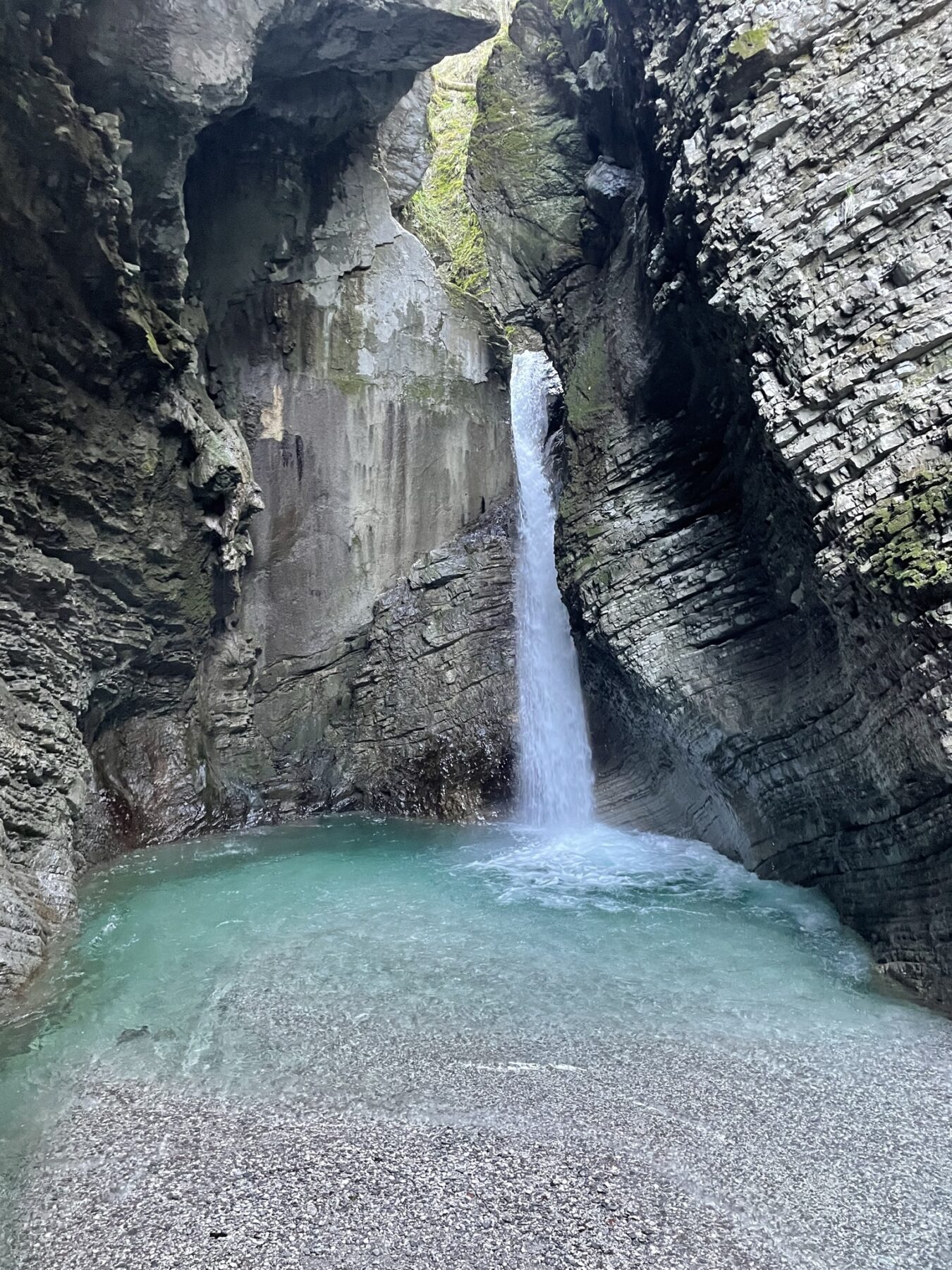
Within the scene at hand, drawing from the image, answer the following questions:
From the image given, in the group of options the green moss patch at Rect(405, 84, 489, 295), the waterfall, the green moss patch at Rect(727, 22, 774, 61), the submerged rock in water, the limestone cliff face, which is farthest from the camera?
the green moss patch at Rect(405, 84, 489, 295)

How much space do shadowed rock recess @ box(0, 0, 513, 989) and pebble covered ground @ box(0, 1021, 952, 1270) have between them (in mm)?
3071

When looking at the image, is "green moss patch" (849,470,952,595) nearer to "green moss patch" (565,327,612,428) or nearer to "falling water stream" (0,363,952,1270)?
"falling water stream" (0,363,952,1270)

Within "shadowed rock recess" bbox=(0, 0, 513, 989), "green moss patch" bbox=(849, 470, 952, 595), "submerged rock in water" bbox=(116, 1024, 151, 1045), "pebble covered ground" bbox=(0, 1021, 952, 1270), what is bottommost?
"pebble covered ground" bbox=(0, 1021, 952, 1270)

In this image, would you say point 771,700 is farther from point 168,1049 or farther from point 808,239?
point 168,1049

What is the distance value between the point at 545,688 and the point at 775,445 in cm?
787

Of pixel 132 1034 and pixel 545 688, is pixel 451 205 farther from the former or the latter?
pixel 132 1034

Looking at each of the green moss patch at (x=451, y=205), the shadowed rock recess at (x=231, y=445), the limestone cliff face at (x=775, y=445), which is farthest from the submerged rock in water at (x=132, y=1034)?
the green moss patch at (x=451, y=205)

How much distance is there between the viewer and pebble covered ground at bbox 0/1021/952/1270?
12.0ft

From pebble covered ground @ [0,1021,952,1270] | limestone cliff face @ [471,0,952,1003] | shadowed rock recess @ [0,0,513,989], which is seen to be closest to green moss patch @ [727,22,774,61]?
limestone cliff face @ [471,0,952,1003]

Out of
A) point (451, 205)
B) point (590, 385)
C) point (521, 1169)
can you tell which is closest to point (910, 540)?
point (521, 1169)

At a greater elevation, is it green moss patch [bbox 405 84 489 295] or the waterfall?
green moss patch [bbox 405 84 489 295]

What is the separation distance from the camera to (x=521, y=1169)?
13.9 ft

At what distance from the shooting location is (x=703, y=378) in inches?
435

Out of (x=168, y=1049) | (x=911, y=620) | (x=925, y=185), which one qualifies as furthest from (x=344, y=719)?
(x=925, y=185)
